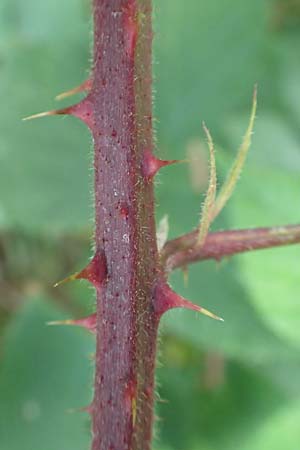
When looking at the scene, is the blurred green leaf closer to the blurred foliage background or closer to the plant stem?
the blurred foliage background

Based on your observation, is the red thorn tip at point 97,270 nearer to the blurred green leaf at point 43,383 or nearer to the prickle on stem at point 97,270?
the prickle on stem at point 97,270

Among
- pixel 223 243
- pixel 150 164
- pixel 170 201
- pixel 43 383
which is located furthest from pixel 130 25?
pixel 43 383

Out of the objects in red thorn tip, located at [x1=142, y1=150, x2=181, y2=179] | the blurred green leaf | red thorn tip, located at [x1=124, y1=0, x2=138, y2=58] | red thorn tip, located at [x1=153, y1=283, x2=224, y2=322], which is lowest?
the blurred green leaf

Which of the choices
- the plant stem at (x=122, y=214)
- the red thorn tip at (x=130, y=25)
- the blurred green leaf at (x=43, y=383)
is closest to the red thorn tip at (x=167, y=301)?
the plant stem at (x=122, y=214)

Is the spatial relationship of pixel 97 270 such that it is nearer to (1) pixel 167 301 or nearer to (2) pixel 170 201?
(1) pixel 167 301

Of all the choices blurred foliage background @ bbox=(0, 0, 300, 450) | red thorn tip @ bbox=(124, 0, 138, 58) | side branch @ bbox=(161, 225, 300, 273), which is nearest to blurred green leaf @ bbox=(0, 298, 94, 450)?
blurred foliage background @ bbox=(0, 0, 300, 450)

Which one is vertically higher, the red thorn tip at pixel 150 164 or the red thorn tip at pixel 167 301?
the red thorn tip at pixel 150 164
